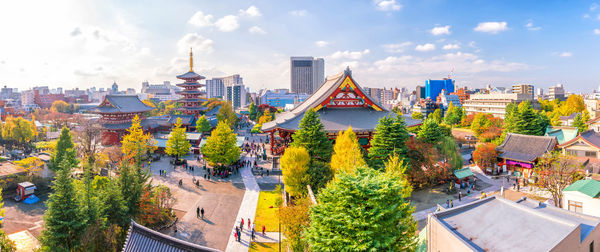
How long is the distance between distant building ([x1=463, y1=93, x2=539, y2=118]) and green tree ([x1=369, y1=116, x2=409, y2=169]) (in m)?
66.5

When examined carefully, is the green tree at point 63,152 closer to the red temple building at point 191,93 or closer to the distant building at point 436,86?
the red temple building at point 191,93

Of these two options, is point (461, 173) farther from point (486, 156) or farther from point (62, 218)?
point (62, 218)

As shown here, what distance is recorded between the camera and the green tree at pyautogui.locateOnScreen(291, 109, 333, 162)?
26.1 m

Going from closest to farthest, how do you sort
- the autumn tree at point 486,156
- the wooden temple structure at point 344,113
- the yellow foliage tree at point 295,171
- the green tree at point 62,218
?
1. the green tree at point 62,218
2. the yellow foliage tree at point 295,171
3. the wooden temple structure at point 344,113
4. the autumn tree at point 486,156

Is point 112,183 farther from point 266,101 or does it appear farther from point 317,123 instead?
point 266,101

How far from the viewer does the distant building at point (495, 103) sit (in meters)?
77.2

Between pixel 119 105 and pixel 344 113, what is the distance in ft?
140

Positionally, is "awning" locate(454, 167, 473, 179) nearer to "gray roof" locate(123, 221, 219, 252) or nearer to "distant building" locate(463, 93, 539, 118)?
"gray roof" locate(123, 221, 219, 252)

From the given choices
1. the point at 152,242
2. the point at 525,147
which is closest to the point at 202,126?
the point at 152,242

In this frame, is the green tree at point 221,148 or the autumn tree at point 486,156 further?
the autumn tree at point 486,156

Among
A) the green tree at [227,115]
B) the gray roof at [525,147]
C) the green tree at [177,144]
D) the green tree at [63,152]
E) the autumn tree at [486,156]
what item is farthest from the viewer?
the green tree at [227,115]

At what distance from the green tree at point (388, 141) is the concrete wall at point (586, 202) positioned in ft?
38.3

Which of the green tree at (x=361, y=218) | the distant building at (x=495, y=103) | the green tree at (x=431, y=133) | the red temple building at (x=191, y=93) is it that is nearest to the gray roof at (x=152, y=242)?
the green tree at (x=361, y=218)

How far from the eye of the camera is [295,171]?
71.1 feet
